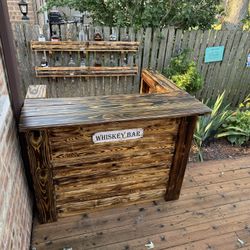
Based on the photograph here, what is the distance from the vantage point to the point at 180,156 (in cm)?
207

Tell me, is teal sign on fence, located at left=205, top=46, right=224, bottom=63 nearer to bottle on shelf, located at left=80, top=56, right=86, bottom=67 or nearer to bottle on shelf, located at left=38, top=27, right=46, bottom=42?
bottle on shelf, located at left=80, top=56, right=86, bottom=67

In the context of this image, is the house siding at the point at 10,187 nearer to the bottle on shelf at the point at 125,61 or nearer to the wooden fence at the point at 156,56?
the wooden fence at the point at 156,56

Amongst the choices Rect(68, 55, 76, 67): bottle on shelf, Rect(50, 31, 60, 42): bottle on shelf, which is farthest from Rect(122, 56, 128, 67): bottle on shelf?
Rect(50, 31, 60, 42): bottle on shelf

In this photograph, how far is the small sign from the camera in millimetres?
1754

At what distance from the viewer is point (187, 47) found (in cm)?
381

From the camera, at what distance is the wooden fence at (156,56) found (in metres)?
3.29

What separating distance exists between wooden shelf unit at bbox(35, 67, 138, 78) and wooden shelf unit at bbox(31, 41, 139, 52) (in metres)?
0.27

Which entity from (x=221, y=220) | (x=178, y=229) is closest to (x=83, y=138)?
(x=178, y=229)

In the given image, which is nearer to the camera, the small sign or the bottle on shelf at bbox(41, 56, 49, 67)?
the small sign

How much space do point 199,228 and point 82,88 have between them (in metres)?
2.63

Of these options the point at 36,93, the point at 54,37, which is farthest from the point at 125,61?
the point at 36,93

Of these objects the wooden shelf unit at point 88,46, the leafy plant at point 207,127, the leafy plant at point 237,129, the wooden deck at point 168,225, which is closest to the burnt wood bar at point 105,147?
the wooden deck at point 168,225

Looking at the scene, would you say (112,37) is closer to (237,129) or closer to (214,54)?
(214,54)

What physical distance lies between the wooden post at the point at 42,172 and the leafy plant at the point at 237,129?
2403mm
